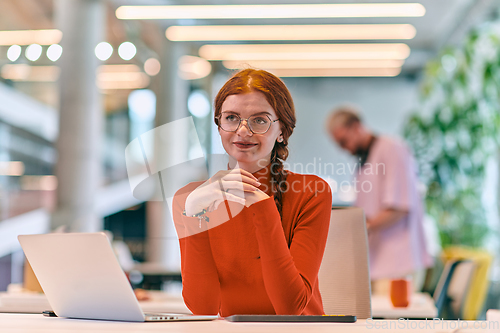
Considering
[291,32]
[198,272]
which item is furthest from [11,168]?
[198,272]

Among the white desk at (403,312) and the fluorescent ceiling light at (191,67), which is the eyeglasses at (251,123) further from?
the fluorescent ceiling light at (191,67)

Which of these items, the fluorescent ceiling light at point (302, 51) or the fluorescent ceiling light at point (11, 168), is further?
the fluorescent ceiling light at point (302, 51)

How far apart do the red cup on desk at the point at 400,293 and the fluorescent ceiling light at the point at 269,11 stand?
3408mm

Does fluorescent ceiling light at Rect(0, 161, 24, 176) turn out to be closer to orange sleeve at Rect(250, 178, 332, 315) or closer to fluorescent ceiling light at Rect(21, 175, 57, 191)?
fluorescent ceiling light at Rect(21, 175, 57, 191)

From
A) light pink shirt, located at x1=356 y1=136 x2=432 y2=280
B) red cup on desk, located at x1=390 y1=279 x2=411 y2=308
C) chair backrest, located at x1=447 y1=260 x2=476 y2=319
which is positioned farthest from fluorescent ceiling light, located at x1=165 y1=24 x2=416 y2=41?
red cup on desk, located at x1=390 y1=279 x2=411 y2=308

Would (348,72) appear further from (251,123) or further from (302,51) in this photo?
(251,123)

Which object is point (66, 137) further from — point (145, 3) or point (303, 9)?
point (303, 9)

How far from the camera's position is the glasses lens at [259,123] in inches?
46.2

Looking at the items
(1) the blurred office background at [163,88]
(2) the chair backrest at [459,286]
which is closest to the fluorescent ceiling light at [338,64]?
(1) the blurred office background at [163,88]

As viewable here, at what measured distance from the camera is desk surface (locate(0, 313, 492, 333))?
2.76 ft

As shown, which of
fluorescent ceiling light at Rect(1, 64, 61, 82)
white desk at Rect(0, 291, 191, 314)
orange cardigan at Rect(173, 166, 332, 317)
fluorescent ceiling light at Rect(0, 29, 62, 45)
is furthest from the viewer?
fluorescent ceiling light at Rect(1, 64, 61, 82)

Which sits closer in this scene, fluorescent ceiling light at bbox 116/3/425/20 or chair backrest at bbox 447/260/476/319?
chair backrest at bbox 447/260/476/319

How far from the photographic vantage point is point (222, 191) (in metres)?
1.00

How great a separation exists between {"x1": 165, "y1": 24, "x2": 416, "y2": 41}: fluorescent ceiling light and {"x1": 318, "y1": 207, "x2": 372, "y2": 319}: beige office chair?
4.17m
